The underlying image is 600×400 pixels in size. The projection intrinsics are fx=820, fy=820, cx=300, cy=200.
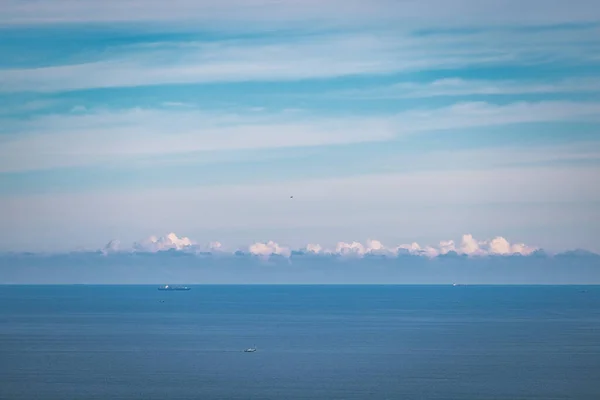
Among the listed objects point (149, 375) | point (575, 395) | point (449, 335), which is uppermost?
point (449, 335)

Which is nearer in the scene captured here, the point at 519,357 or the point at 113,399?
the point at 113,399

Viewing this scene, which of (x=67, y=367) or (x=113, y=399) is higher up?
(x=67, y=367)

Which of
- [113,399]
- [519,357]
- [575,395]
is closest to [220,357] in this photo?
[113,399]

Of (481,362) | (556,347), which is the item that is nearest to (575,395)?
(481,362)

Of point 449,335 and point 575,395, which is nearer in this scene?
point 575,395

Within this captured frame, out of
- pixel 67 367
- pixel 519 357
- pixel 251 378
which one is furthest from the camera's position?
pixel 519 357

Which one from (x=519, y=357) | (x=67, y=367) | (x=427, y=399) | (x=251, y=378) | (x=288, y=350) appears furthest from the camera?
(x=288, y=350)

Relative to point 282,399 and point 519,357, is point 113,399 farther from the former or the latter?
point 519,357

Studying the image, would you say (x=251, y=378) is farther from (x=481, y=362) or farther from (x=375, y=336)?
(x=375, y=336)

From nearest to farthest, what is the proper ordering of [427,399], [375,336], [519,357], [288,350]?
1. [427,399]
2. [519,357]
3. [288,350]
4. [375,336]
